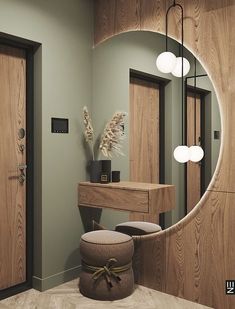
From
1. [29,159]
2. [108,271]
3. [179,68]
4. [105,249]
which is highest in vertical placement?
[179,68]

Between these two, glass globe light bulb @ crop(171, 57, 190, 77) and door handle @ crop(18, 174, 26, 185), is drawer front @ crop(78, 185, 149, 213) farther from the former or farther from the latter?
glass globe light bulb @ crop(171, 57, 190, 77)

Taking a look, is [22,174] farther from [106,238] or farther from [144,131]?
[144,131]

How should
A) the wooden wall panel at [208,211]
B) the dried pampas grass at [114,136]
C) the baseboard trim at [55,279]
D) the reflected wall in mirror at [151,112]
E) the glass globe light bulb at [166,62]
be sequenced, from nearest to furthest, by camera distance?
the wooden wall panel at [208,211] → the reflected wall in mirror at [151,112] → the glass globe light bulb at [166,62] → the baseboard trim at [55,279] → the dried pampas grass at [114,136]

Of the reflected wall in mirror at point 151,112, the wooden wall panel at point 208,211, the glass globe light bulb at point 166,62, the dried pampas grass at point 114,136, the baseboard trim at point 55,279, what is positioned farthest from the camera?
the dried pampas grass at point 114,136

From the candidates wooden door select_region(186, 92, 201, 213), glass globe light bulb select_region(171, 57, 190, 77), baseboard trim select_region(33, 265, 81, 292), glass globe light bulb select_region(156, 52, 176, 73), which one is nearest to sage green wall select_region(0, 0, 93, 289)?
baseboard trim select_region(33, 265, 81, 292)

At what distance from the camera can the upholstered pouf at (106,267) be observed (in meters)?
2.61

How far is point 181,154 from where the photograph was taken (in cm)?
269

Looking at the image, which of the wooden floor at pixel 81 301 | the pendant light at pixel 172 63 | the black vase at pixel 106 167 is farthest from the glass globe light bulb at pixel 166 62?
the wooden floor at pixel 81 301

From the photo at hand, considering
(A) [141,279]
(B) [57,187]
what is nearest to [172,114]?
(B) [57,187]

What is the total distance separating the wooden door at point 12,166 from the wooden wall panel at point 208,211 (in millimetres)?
1055

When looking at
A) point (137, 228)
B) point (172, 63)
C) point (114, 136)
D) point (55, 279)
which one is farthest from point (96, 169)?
point (172, 63)

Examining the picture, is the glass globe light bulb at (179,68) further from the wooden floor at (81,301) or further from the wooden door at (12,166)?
the wooden floor at (81,301)

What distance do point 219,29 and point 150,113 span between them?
0.83 m

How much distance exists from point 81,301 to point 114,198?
795mm
